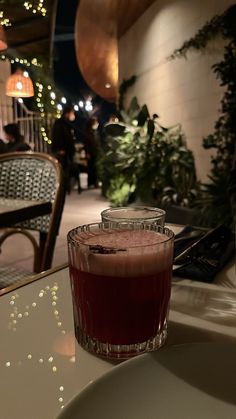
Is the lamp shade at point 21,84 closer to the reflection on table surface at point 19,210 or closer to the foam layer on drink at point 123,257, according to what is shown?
the reflection on table surface at point 19,210

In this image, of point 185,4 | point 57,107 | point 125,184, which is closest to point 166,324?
point 57,107

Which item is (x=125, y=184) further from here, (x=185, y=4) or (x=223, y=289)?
(x=223, y=289)

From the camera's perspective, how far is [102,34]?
707cm

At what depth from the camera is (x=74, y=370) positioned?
0.49m

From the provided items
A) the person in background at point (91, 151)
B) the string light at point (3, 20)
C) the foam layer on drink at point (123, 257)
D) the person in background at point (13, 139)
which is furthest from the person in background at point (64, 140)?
the foam layer on drink at point (123, 257)

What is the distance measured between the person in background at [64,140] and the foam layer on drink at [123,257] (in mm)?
6058

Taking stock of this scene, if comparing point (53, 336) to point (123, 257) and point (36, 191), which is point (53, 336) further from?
point (36, 191)

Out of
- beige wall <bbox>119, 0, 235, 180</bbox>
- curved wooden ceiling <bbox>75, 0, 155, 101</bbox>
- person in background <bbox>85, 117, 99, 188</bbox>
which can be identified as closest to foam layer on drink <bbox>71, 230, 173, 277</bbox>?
beige wall <bbox>119, 0, 235, 180</bbox>

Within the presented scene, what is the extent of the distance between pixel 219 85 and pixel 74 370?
12.5 ft

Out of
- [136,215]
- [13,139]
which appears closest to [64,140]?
[13,139]

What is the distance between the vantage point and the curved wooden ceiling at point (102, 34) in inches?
233

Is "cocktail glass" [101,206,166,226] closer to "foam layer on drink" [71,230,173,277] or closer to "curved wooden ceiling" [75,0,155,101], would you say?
"foam layer on drink" [71,230,173,277]

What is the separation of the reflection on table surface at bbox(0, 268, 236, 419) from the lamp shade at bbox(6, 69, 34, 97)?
1976 millimetres

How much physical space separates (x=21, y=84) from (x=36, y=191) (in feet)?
3.92
